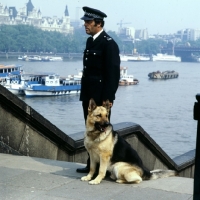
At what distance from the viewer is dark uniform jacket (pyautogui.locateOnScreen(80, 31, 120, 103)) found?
4.10 meters

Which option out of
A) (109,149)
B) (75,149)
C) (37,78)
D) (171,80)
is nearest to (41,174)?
(109,149)

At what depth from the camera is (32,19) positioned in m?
110

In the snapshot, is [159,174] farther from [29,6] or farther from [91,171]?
[29,6]

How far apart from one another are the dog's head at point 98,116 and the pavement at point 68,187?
415 mm

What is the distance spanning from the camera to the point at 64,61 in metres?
88.1

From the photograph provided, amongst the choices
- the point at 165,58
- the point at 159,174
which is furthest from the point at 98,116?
the point at 165,58

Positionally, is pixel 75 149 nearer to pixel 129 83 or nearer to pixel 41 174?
pixel 41 174

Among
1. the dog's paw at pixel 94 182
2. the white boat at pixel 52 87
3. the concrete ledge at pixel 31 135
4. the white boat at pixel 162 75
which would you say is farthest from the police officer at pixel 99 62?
the white boat at pixel 162 75

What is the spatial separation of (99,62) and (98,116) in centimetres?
50

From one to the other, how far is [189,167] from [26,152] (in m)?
2.88

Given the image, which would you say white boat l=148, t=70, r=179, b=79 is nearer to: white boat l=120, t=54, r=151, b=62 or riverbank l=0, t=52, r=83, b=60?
riverbank l=0, t=52, r=83, b=60

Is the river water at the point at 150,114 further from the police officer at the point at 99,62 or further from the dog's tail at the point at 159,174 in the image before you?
the police officer at the point at 99,62

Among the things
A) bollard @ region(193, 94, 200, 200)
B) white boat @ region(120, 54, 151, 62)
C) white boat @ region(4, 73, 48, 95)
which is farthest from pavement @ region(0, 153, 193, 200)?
white boat @ region(120, 54, 151, 62)

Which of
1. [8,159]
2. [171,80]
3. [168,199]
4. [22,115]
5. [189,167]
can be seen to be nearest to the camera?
[168,199]
